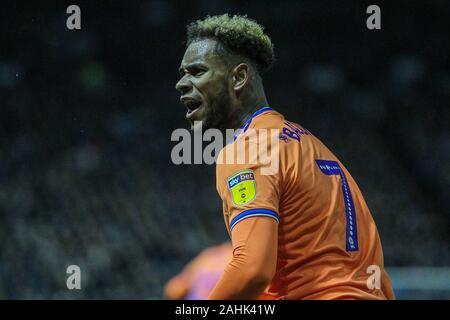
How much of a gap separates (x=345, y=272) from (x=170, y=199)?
7918 millimetres

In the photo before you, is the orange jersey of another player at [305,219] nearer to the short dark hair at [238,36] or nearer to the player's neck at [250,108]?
the player's neck at [250,108]

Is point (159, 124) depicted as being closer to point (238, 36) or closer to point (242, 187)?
point (238, 36)


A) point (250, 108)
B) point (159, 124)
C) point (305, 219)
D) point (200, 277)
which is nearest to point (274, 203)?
point (305, 219)

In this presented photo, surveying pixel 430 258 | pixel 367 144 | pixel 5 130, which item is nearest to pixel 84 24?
pixel 5 130

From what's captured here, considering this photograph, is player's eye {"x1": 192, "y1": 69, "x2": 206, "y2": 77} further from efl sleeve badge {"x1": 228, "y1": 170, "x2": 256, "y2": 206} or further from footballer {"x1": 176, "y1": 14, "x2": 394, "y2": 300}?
efl sleeve badge {"x1": 228, "y1": 170, "x2": 256, "y2": 206}

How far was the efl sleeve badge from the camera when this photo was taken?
8.10ft

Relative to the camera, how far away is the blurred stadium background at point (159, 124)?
9719 mm

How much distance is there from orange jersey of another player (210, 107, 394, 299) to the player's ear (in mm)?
313

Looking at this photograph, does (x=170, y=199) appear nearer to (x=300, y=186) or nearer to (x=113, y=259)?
(x=113, y=259)

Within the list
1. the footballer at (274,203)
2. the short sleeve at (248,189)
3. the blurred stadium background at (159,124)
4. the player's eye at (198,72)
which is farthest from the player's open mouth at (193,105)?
the blurred stadium background at (159,124)

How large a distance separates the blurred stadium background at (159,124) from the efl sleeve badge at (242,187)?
693 centimetres

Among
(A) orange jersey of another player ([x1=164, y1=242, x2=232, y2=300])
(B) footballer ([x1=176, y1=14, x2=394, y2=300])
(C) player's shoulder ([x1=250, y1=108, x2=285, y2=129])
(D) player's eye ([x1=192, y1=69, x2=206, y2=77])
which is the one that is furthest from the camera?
(A) orange jersey of another player ([x1=164, y1=242, x2=232, y2=300])

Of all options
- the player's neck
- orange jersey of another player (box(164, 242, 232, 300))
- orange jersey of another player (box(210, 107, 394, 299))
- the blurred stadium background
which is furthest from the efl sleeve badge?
the blurred stadium background

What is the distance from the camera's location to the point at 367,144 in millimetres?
10812
